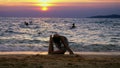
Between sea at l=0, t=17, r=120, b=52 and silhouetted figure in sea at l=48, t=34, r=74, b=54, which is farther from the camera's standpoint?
sea at l=0, t=17, r=120, b=52

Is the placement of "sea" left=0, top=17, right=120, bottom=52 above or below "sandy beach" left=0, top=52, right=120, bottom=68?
below

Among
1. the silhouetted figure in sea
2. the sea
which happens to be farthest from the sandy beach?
the sea

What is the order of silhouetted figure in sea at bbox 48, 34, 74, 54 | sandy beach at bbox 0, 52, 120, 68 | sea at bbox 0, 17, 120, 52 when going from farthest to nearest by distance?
sea at bbox 0, 17, 120, 52
silhouetted figure in sea at bbox 48, 34, 74, 54
sandy beach at bbox 0, 52, 120, 68

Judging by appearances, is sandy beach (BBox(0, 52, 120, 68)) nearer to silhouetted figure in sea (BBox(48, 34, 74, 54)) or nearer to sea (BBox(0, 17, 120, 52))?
silhouetted figure in sea (BBox(48, 34, 74, 54))

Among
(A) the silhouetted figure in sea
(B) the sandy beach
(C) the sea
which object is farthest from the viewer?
(C) the sea

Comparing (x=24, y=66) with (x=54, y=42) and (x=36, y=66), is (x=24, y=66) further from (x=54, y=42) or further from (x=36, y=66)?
(x=54, y=42)

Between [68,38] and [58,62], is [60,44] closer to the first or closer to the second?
[58,62]

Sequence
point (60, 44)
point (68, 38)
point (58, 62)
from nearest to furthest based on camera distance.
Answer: point (58, 62) → point (60, 44) → point (68, 38)

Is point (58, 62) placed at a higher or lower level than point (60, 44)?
lower

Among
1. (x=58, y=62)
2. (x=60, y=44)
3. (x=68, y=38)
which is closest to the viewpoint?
(x=58, y=62)

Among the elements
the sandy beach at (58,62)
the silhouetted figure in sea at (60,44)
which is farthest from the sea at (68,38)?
the sandy beach at (58,62)

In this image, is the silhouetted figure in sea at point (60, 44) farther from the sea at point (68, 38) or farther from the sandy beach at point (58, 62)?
the sea at point (68, 38)

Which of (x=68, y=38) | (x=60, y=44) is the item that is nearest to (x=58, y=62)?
(x=60, y=44)

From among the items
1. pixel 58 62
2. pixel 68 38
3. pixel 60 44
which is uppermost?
pixel 60 44
